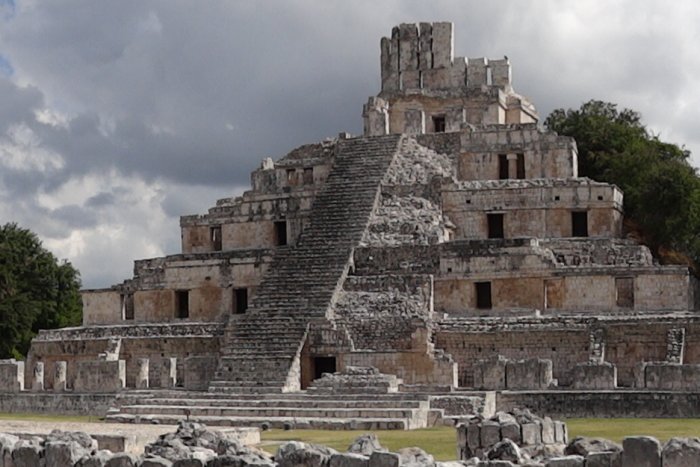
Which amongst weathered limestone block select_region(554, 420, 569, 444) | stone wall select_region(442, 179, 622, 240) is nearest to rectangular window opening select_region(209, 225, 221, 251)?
stone wall select_region(442, 179, 622, 240)

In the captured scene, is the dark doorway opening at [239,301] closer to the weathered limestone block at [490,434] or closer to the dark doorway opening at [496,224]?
the dark doorway opening at [496,224]

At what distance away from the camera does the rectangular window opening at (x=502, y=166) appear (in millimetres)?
41906

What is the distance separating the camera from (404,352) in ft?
112

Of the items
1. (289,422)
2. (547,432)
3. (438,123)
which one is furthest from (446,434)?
(438,123)

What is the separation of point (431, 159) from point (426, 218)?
3325 millimetres

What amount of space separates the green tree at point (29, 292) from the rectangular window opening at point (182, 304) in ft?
45.3

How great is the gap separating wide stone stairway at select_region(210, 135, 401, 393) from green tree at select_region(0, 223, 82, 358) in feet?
57.9

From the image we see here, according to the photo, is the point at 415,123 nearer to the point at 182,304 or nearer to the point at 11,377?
the point at 182,304

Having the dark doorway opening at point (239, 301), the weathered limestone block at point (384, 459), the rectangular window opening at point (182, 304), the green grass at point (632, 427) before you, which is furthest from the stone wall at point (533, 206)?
the weathered limestone block at point (384, 459)

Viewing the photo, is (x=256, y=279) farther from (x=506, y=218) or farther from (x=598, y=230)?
(x=598, y=230)

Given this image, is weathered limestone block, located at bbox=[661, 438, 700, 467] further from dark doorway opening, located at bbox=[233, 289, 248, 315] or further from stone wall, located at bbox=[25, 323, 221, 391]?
dark doorway opening, located at bbox=[233, 289, 248, 315]

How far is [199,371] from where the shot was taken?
34.9 m

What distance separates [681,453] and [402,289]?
23593 mm

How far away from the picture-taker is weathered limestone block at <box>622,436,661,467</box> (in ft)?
42.6
